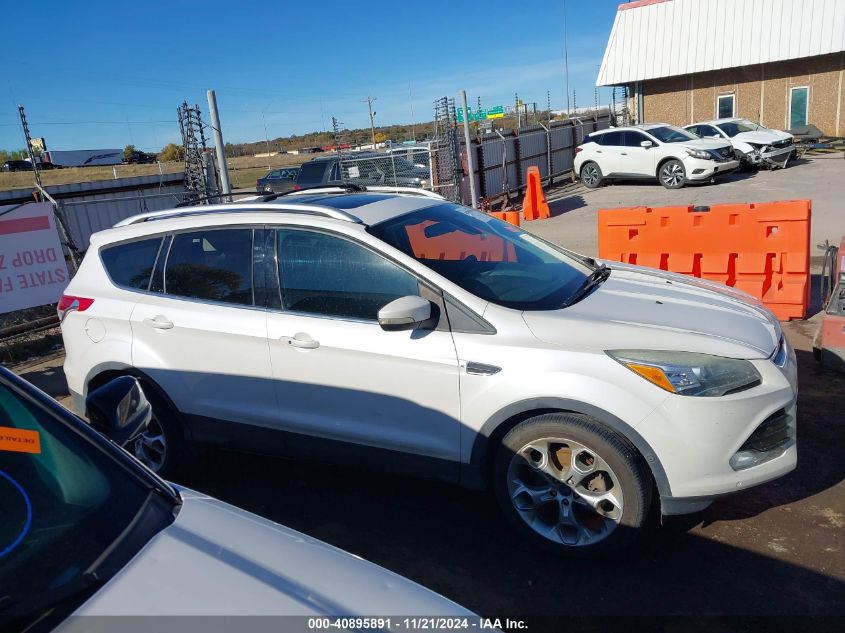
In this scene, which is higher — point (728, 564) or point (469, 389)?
point (469, 389)

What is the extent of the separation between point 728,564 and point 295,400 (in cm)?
242

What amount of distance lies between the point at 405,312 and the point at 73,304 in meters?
2.65

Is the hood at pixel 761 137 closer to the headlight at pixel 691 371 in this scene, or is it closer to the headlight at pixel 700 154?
the headlight at pixel 700 154

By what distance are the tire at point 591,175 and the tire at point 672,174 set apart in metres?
1.84

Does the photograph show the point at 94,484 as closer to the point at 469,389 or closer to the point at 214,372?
the point at 469,389

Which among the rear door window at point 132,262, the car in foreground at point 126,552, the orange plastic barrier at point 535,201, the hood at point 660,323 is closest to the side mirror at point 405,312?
the hood at point 660,323

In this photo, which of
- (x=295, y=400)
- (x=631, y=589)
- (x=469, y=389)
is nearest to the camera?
(x=631, y=589)

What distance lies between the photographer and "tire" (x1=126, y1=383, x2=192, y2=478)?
445 centimetres

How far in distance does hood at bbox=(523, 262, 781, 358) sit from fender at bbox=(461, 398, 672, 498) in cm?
30

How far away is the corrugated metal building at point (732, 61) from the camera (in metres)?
25.7

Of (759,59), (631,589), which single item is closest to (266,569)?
(631,589)

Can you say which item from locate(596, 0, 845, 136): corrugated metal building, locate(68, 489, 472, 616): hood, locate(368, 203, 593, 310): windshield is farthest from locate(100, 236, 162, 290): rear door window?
locate(596, 0, 845, 136): corrugated metal building

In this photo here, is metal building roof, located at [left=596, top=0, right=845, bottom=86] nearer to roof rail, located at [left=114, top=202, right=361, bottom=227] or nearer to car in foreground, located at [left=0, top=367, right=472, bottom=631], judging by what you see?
roof rail, located at [left=114, top=202, right=361, bottom=227]

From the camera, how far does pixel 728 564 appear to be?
336cm
